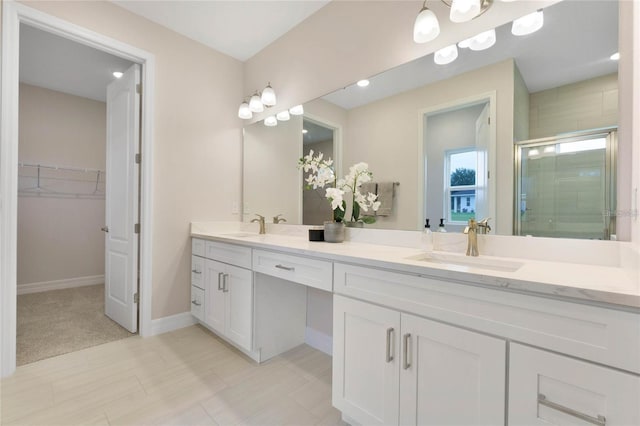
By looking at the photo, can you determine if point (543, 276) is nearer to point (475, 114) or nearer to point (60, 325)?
point (475, 114)

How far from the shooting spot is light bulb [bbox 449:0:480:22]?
1.34 metres

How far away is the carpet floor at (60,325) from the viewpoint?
2098 millimetres

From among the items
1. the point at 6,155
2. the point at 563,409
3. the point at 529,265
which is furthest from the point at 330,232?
the point at 6,155

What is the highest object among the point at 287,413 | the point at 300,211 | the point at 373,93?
the point at 373,93

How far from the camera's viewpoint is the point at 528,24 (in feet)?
4.31

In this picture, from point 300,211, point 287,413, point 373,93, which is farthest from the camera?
point 300,211

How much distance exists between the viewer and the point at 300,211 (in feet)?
7.79

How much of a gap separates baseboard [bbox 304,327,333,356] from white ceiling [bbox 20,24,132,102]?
318cm

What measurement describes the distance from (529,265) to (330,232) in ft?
3.59

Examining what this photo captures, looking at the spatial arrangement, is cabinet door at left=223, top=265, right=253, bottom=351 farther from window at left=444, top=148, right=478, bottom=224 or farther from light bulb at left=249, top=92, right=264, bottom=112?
light bulb at left=249, top=92, right=264, bottom=112

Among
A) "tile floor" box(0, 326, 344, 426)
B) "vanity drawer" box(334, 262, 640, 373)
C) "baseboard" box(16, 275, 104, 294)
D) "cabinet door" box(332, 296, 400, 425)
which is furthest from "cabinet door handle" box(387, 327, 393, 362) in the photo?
"baseboard" box(16, 275, 104, 294)

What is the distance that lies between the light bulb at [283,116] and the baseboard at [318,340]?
1.78 m

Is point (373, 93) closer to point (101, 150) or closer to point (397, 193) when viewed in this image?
point (397, 193)

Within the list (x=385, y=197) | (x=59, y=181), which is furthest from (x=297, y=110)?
(x=59, y=181)
